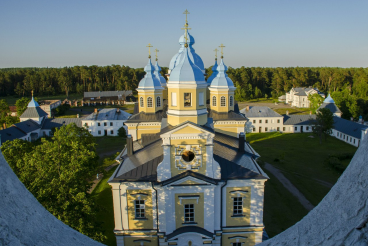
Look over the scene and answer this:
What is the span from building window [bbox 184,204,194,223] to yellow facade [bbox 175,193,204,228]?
0.16 metres

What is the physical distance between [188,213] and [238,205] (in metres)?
2.70

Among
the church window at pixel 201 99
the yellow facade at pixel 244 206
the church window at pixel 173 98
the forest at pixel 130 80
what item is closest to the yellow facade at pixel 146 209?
the yellow facade at pixel 244 206

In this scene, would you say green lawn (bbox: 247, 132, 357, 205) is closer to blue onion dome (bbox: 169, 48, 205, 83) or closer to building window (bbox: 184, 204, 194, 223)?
building window (bbox: 184, 204, 194, 223)

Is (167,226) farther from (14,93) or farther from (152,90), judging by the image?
(14,93)

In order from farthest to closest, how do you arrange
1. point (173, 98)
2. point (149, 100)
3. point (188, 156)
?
point (149, 100) → point (173, 98) → point (188, 156)

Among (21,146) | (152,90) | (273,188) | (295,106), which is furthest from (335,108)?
(21,146)

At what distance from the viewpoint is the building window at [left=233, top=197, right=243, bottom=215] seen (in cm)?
1423

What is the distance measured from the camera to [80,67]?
323 feet

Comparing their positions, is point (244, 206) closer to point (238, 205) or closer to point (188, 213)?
point (238, 205)

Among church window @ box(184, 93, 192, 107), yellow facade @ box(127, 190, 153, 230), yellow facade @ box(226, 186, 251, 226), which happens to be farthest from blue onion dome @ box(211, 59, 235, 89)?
yellow facade @ box(127, 190, 153, 230)

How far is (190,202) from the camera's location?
13719mm

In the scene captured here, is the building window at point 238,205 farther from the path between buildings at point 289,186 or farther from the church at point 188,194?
the path between buildings at point 289,186

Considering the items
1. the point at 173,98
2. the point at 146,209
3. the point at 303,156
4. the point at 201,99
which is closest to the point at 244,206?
the point at 146,209

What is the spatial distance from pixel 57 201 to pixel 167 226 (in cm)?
560
